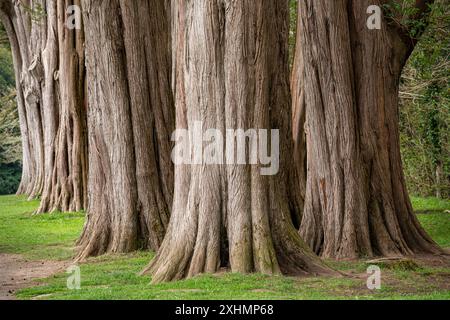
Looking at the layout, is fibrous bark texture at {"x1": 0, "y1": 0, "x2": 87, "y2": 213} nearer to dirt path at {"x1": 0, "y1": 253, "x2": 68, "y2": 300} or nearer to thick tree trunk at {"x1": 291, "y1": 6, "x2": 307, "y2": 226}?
thick tree trunk at {"x1": 291, "y1": 6, "x2": 307, "y2": 226}

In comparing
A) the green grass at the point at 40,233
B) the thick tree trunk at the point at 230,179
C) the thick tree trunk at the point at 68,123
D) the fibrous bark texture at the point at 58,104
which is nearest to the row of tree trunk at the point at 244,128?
the thick tree trunk at the point at 230,179

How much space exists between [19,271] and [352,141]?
7004 millimetres

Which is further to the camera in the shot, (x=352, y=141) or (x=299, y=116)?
(x=299, y=116)

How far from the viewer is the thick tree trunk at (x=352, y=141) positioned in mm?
16375

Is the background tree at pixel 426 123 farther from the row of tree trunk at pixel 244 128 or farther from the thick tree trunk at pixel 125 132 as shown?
the thick tree trunk at pixel 125 132

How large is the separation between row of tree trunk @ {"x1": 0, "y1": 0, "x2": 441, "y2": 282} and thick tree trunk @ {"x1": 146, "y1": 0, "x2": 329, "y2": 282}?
21 millimetres

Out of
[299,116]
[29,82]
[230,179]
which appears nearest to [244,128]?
[230,179]

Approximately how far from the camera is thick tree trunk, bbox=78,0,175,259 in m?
18.1

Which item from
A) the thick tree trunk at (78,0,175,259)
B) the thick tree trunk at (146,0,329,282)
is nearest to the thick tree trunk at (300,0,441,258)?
the thick tree trunk at (146,0,329,282)

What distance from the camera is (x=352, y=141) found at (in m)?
16.5

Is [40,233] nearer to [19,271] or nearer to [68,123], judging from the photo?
[68,123]

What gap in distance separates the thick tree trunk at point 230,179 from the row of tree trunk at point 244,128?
0.07ft

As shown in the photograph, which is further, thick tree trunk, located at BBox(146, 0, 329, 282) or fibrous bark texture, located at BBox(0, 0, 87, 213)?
fibrous bark texture, located at BBox(0, 0, 87, 213)

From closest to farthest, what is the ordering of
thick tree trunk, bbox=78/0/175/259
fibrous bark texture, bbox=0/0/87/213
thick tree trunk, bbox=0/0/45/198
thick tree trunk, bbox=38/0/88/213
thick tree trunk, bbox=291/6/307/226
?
thick tree trunk, bbox=78/0/175/259 → thick tree trunk, bbox=291/6/307/226 → thick tree trunk, bbox=38/0/88/213 → fibrous bark texture, bbox=0/0/87/213 → thick tree trunk, bbox=0/0/45/198
